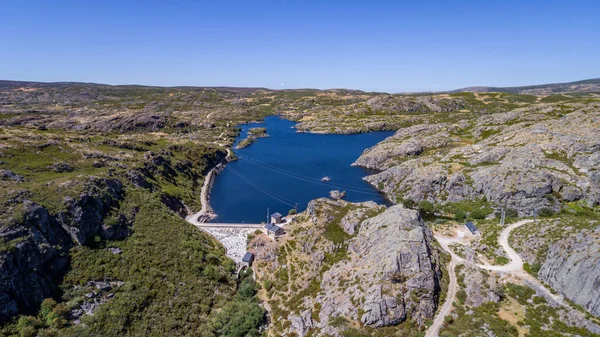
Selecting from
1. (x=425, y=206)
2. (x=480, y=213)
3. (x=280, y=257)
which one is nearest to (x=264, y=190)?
(x=280, y=257)

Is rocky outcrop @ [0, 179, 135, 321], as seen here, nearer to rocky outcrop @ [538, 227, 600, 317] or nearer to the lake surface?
the lake surface

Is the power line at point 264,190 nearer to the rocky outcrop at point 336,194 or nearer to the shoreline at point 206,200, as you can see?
the shoreline at point 206,200

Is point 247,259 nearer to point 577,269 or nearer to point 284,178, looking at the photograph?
point 577,269

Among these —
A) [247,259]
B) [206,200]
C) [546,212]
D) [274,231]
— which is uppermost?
[546,212]

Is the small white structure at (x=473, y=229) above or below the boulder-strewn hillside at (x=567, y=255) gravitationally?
below

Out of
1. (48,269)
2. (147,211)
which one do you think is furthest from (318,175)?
(48,269)

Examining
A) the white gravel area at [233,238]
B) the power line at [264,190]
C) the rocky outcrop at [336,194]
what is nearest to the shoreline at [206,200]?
the power line at [264,190]
